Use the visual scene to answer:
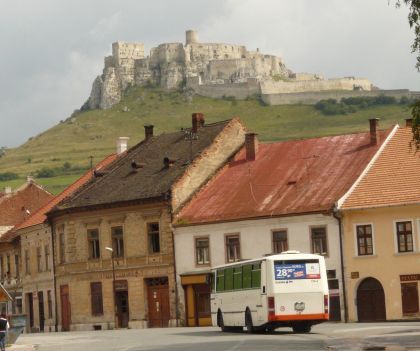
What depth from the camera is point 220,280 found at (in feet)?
174

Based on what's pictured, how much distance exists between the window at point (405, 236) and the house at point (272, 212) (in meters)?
3.09

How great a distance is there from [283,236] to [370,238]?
5.04m

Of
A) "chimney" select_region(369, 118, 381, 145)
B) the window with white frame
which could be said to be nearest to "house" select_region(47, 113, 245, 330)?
"chimney" select_region(369, 118, 381, 145)

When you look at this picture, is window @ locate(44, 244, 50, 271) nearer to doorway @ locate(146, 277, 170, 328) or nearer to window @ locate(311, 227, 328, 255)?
doorway @ locate(146, 277, 170, 328)

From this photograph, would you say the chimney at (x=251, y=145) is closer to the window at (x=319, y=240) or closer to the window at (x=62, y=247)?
the window at (x=319, y=240)

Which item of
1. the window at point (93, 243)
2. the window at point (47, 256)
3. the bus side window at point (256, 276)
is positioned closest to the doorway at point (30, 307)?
the window at point (47, 256)

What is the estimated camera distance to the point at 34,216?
83.4 metres

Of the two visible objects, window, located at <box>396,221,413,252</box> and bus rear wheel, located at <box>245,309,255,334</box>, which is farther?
window, located at <box>396,221,413,252</box>

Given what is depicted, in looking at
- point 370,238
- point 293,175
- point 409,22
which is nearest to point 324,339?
point 409,22

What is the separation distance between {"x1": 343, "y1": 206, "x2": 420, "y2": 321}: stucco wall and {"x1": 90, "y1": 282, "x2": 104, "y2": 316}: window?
677 inches

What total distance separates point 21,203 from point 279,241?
1431 inches

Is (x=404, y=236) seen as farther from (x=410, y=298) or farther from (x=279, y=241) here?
(x=279, y=241)

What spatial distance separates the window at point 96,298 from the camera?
7262 centimetres

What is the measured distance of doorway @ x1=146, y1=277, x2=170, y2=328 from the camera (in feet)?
227
